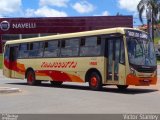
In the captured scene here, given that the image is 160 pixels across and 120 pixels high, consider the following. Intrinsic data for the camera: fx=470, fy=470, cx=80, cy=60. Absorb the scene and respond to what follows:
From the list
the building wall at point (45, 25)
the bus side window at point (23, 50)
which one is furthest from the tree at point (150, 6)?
the bus side window at point (23, 50)

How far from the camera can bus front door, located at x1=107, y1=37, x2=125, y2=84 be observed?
20391 millimetres

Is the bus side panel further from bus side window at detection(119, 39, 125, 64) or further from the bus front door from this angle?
bus side window at detection(119, 39, 125, 64)

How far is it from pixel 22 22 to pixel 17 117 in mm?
66881

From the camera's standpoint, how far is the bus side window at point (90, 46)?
21.8 metres

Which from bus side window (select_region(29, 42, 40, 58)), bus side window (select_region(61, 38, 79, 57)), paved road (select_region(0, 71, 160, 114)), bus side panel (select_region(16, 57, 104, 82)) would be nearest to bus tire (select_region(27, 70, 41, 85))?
bus side panel (select_region(16, 57, 104, 82))

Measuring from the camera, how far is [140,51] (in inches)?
816

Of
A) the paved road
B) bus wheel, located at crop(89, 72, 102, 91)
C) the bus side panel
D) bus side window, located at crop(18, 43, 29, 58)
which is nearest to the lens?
the paved road

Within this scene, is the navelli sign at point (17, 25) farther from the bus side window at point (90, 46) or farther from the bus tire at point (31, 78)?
the bus side window at point (90, 46)

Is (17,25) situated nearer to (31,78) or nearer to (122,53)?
(31,78)

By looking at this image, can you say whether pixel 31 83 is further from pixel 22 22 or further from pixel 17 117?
pixel 22 22

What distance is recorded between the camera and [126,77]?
20047 millimetres

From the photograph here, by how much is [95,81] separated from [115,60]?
1.70 m

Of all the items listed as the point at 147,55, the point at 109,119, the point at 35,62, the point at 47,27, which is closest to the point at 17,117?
the point at 109,119

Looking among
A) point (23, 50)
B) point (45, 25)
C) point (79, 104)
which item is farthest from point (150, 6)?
point (79, 104)
